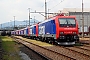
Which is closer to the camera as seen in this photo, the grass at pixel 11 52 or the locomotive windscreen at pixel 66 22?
the grass at pixel 11 52

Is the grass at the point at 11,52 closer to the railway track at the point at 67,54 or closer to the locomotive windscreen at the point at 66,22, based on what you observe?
the railway track at the point at 67,54

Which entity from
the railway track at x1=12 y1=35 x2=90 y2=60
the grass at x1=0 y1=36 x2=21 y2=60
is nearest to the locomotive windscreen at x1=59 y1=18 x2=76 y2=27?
the railway track at x1=12 y1=35 x2=90 y2=60

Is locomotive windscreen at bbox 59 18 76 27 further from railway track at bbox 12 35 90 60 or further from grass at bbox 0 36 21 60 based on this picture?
grass at bbox 0 36 21 60

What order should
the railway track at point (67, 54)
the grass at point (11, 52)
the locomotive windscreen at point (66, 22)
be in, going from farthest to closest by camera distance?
the locomotive windscreen at point (66, 22) → the grass at point (11, 52) → the railway track at point (67, 54)

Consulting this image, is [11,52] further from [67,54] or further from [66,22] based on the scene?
[66,22]

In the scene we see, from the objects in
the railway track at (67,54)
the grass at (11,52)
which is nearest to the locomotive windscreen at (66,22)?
the railway track at (67,54)

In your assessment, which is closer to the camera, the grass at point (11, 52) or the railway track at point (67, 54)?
the railway track at point (67, 54)

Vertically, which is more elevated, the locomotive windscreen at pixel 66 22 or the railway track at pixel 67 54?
the locomotive windscreen at pixel 66 22

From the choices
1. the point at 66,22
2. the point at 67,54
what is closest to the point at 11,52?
the point at 67,54

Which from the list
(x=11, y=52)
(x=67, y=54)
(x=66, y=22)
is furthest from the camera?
(x=66, y=22)

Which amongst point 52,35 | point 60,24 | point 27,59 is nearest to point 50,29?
point 52,35

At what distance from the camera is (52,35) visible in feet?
90.2

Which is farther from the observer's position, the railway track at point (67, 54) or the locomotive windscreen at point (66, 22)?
the locomotive windscreen at point (66, 22)

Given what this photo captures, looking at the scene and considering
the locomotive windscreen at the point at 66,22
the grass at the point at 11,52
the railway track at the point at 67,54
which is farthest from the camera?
the locomotive windscreen at the point at 66,22
